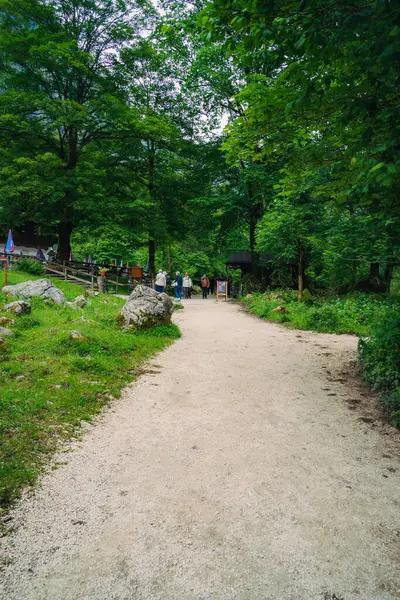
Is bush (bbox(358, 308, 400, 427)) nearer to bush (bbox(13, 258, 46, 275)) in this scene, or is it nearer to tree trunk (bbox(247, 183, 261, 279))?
tree trunk (bbox(247, 183, 261, 279))

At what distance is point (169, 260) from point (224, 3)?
3435 centimetres

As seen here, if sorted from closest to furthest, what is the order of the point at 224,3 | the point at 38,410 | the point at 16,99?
the point at 224,3
the point at 38,410
the point at 16,99

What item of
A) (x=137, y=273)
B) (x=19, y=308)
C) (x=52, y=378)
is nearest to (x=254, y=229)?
(x=137, y=273)

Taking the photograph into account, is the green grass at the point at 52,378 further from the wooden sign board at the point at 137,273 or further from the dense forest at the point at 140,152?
the wooden sign board at the point at 137,273

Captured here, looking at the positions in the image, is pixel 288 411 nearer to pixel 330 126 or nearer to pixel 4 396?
pixel 4 396

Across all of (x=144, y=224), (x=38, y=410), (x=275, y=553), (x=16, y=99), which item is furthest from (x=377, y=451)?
(x=16, y=99)

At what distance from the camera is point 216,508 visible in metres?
2.90

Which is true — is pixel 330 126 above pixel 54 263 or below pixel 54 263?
above

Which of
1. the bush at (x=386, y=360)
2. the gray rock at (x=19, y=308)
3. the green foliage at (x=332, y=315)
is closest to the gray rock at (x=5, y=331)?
the gray rock at (x=19, y=308)

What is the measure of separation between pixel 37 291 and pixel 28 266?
902 centimetres

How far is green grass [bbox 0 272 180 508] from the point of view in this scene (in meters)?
3.55

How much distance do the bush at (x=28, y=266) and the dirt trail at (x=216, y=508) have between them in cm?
1766

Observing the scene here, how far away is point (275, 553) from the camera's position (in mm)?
2420

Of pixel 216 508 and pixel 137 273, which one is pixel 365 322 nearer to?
pixel 216 508
